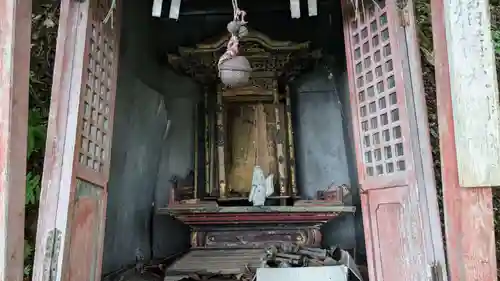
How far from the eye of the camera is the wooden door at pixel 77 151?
2682 mm

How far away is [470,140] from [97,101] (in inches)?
86.4

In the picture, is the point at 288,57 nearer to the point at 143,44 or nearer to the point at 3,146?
the point at 143,44

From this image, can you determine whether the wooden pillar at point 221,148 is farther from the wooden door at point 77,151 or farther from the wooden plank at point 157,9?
the wooden plank at point 157,9

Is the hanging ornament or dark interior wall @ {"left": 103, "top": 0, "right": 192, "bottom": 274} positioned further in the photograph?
dark interior wall @ {"left": 103, "top": 0, "right": 192, "bottom": 274}

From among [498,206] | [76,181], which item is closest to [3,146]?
[76,181]

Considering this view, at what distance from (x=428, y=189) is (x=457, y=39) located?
809 millimetres

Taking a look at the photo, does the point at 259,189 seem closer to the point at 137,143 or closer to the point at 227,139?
the point at 227,139

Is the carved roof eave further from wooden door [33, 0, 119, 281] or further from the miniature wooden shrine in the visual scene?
wooden door [33, 0, 119, 281]

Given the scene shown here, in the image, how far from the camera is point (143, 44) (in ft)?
18.2

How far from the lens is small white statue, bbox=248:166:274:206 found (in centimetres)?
493

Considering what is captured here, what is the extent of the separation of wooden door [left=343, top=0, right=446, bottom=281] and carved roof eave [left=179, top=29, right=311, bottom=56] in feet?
6.53

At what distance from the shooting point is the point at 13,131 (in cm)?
246

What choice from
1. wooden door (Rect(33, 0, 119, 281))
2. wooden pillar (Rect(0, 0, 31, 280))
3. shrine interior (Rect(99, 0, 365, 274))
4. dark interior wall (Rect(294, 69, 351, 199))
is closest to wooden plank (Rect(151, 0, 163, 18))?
wooden door (Rect(33, 0, 119, 281))

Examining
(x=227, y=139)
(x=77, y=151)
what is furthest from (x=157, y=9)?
(x=227, y=139)
